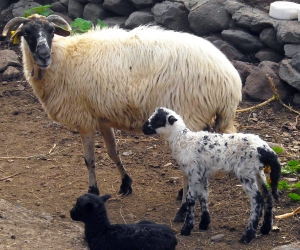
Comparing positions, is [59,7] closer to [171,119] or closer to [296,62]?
[296,62]

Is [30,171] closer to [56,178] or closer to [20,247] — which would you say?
[56,178]

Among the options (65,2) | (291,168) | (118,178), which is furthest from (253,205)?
(65,2)

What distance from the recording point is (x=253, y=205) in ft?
20.7

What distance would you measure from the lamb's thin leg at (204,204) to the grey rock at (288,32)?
13.1 ft

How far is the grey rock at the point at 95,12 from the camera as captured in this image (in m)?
12.6

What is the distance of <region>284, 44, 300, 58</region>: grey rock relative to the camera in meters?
9.78

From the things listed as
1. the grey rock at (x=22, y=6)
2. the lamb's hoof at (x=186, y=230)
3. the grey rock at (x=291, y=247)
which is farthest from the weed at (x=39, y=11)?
the grey rock at (x=291, y=247)

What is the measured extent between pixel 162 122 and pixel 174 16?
198 inches

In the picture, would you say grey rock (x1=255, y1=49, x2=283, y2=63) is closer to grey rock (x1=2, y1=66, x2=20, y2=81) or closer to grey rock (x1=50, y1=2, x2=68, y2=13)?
grey rock (x1=2, y1=66, x2=20, y2=81)

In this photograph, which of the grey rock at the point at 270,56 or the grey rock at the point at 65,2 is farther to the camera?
the grey rock at the point at 65,2

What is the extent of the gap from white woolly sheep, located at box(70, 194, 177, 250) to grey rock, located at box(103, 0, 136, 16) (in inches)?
271

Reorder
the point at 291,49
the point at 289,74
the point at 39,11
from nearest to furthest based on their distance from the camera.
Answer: the point at 289,74 → the point at 291,49 → the point at 39,11

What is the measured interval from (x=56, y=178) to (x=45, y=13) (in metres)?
5.13

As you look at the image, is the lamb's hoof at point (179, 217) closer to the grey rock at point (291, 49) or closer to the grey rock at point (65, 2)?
the grey rock at point (291, 49)
